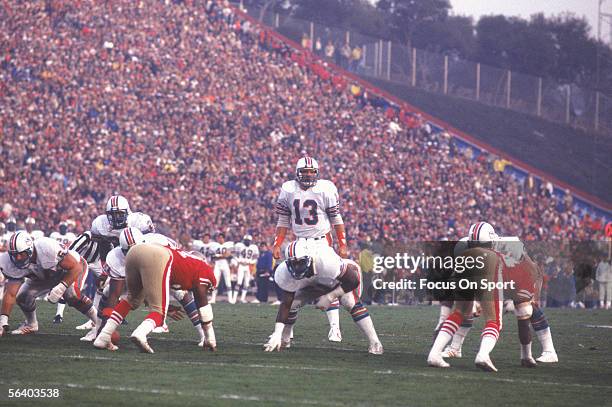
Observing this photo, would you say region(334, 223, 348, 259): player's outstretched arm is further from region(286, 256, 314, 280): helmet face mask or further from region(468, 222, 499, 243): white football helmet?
region(468, 222, 499, 243): white football helmet

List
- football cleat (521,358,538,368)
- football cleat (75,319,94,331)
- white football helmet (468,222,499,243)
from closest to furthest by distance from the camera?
white football helmet (468,222,499,243) < football cleat (521,358,538,368) < football cleat (75,319,94,331)

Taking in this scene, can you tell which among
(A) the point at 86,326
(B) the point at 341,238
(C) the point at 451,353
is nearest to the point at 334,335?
(B) the point at 341,238

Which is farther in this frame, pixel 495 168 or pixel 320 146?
pixel 495 168

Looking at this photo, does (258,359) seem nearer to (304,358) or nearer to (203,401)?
(304,358)

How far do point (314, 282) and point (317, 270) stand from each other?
0.24m

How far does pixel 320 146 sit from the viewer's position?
37.5m

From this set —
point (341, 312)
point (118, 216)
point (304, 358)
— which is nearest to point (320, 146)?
point (341, 312)

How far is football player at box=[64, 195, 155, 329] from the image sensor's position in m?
13.4

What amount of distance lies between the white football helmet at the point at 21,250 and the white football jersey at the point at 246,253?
45.1 ft

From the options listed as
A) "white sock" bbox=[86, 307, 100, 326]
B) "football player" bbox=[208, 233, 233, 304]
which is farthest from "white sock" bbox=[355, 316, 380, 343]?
"football player" bbox=[208, 233, 233, 304]

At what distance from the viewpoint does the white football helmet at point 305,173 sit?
42.4 ft

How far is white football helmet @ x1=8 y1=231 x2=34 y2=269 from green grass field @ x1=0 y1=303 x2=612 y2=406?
0.89 metres

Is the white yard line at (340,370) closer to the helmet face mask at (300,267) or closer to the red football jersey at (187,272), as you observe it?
the red football jersey at (187,272)

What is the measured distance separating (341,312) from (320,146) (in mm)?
17400
